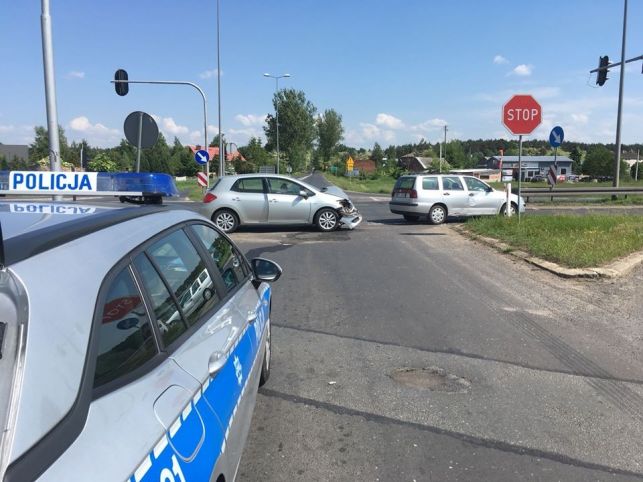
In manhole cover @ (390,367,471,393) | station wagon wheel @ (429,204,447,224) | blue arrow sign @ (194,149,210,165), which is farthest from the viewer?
blue arrow sign @ (194,149,210,165)

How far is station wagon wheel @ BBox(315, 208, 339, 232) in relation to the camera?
14706 mm

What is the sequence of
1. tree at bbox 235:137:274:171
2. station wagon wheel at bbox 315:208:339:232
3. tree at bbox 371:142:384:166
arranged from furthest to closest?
tree at bbox 371:142:384:166
tree at bbox 235:137:274:171
station wagon wheel at bbox 315:208:339:232

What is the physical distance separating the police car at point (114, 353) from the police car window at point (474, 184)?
603 inches

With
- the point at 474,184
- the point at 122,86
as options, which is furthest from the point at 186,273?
the point at 122,86

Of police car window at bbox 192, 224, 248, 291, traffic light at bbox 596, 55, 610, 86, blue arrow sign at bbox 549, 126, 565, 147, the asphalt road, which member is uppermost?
traffic light at bbox 596, 55, 610, 86

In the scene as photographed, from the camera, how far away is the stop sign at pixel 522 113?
13.2m

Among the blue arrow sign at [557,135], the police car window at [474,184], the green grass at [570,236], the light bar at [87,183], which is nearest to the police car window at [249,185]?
the green grass at [570,236]

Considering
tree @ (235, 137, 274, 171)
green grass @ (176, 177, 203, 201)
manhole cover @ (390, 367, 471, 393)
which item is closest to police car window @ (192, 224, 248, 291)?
manhole cover @ (390, 367, 471, 393)

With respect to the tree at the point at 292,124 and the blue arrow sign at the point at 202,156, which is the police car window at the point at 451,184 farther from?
the tree at the point at 292,124

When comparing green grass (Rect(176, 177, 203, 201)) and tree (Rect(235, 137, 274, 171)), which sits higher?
tree (Rect(235, 137, 274, 171))

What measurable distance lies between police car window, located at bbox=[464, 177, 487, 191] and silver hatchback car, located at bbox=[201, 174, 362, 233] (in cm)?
468

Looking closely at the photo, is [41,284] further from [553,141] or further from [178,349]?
[553,141]

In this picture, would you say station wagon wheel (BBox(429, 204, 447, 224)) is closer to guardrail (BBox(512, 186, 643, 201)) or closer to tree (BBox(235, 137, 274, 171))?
guardrail (BBox(512, 186, 643, 201))

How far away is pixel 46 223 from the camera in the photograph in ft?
6.02
